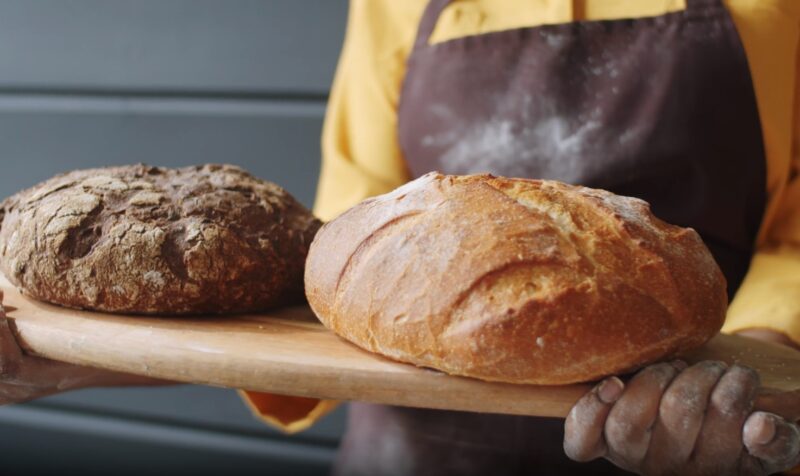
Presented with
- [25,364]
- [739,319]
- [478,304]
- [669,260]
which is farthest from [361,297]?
[739,319]

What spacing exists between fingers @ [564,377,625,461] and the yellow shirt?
0.35 meters

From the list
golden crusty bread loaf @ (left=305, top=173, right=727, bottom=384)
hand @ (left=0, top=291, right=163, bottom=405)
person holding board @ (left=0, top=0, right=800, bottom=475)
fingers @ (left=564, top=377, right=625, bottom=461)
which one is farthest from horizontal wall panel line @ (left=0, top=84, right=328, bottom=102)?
fingers @ (left=564, top=377, right=625, bottom=461)

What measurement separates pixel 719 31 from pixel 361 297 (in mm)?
568

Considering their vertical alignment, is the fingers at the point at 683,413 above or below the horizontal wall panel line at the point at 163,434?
above

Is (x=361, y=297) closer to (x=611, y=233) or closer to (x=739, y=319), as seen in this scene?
(x=611, y=233)

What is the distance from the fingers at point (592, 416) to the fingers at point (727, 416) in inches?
2.5

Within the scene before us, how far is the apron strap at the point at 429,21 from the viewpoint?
1.08 metres

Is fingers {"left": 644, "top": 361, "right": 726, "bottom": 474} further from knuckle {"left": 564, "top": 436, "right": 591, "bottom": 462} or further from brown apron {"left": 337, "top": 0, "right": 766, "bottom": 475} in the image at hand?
brown apron {"left": 337, "top": 0, "right": 766, "bottom": 475}

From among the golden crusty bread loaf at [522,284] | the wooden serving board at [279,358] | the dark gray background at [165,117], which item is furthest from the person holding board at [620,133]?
the dark gray background at [165,117]

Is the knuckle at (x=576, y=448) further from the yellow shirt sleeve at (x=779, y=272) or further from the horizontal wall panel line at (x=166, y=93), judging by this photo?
the horizontal wall panel line at (x=166, y=93)

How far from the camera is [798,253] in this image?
3.15 feet

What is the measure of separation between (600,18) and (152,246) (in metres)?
0.59

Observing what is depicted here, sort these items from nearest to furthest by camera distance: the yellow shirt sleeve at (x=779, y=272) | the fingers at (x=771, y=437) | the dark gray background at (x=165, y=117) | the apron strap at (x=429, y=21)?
the fingers at (x=771, y=437) → the yellow shirt sleeve at (x=779, y=272) → the apron strap at (x=429, y=21) → the dark gray background at (x=165, y=117)

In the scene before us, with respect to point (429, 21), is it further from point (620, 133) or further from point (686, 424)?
point (686, 424)
